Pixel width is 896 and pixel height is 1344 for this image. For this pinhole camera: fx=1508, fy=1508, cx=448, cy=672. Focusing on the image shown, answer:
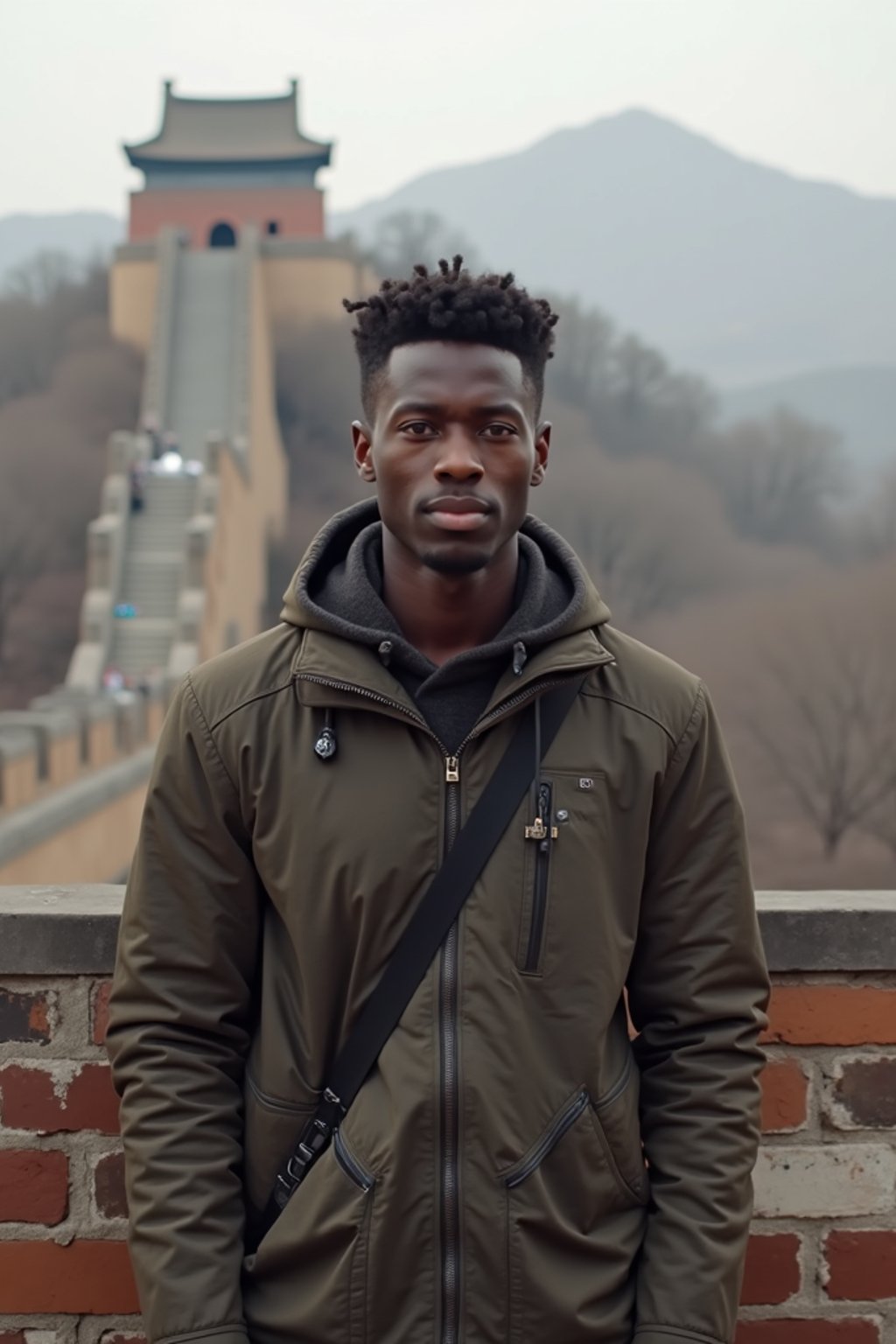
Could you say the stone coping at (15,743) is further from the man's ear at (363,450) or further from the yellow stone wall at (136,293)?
the yellow stone wall at (136,293)

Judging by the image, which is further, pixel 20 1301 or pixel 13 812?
pixel 13 812

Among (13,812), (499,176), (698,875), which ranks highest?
(499,176)

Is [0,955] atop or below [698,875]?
below

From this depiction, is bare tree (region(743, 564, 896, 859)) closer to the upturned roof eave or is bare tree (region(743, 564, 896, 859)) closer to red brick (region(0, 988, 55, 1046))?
the upturned roof eave

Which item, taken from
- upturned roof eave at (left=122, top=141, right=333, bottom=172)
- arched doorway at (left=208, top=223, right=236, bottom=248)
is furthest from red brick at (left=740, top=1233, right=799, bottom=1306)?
upturned roof eave at (left=122, top=141, right=333, bottom=172)

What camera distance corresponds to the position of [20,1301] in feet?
6.43

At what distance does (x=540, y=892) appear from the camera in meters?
1.54

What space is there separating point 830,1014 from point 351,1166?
76 cm

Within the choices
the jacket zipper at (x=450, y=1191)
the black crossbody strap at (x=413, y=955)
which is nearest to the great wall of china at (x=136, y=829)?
the black crossbody strap at (x=413, y=955)

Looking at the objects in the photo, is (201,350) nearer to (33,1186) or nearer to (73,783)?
(73,783)

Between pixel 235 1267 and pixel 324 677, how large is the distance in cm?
61

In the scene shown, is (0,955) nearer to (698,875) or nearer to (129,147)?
(698,875)

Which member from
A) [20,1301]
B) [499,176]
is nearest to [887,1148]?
[20,1301]

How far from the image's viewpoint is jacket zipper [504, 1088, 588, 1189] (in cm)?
149
